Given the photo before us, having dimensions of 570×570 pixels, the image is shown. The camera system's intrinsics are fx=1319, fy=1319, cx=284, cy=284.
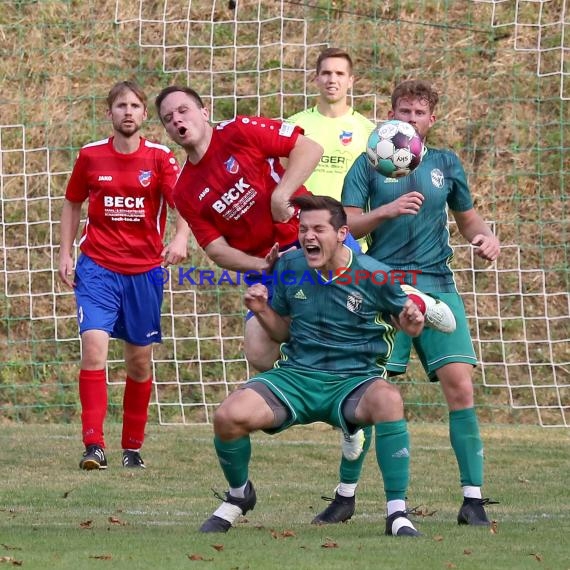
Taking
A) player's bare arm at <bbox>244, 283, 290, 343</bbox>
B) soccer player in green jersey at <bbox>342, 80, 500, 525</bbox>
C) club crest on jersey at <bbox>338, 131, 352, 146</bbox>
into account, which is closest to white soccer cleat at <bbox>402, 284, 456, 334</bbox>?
soccer player in green jersey at <bbox>342, 80, 500, 525</bbox>

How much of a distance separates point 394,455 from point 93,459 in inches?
123

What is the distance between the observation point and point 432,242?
644 centimetres

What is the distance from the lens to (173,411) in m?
12.1

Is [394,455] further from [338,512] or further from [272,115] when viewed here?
[272,115]

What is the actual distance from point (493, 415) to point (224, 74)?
4.48 metres

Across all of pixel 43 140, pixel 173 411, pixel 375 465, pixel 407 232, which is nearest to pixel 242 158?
pixel 407 232

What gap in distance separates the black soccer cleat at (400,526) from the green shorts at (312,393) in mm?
448

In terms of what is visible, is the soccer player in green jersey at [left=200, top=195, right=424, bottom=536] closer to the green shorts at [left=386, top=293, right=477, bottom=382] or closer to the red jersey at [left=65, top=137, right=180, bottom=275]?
the green shorts at [left=386, top=293, right=477, bottom=382]

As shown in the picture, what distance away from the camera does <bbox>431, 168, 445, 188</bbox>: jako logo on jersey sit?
21.2 feet

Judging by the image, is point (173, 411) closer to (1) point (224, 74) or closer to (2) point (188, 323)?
(2) point (188, 323)

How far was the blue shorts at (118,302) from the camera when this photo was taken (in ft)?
27.8

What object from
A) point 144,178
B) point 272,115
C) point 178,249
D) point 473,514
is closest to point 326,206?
point 473,514

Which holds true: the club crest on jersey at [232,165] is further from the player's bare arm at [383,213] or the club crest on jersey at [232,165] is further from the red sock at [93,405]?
the red sock at [93,405]

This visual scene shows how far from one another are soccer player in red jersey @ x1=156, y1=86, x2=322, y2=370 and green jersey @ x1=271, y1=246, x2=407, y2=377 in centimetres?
72
